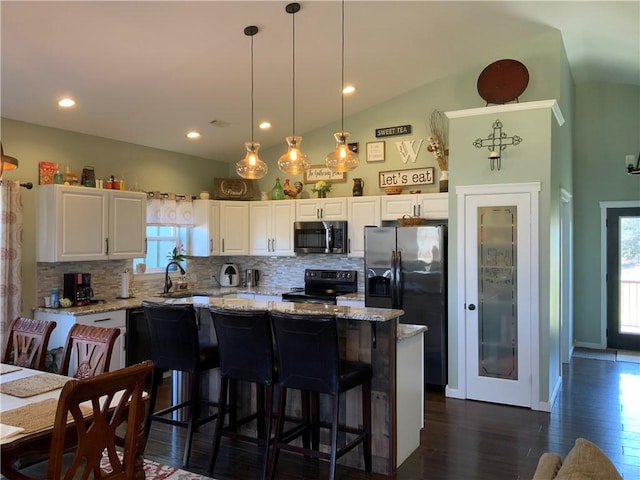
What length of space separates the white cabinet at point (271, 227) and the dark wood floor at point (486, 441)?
2.68m

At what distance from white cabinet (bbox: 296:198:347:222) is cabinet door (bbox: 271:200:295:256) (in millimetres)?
126

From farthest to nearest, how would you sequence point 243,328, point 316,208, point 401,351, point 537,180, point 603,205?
point 603,205, point 316,208, point 537,180, point 401,351, point 243,328

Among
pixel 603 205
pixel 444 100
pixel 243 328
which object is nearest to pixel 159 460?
pixel 243 328

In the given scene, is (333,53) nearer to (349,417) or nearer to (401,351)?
(401,351)

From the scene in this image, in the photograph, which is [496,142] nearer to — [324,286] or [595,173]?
[324,286]

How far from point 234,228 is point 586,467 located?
5.64 m

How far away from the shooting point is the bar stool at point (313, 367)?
9.56ft

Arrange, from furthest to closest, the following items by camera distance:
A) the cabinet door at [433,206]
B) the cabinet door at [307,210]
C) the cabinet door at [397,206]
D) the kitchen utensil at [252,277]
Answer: the kitchen utensil at [252,277], the cabinet door at [307,210], the cabinet door at [397,206], the cabinet door at [433,206]

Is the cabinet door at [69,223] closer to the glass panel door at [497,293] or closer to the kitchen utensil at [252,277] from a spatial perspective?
the kitchen utensil at [252,277]

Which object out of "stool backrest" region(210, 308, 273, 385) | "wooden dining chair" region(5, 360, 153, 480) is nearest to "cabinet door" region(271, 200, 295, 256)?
"stool backrest" region(210, 308, 273, 385)

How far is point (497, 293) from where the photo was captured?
15.6ft

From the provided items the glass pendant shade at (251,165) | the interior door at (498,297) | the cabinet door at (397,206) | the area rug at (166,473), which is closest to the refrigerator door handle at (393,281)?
the cabinet door at (397,206)

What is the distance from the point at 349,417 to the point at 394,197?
3.01 meters

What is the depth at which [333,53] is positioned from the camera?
182 inches
